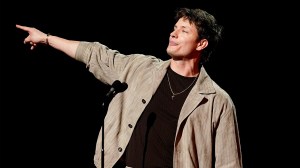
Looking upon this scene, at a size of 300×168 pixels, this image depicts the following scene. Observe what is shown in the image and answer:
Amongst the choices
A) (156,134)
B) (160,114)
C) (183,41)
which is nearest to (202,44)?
(183,41)

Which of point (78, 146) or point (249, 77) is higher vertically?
point (249, 77)

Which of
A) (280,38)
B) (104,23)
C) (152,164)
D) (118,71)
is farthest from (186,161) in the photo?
(280,38)

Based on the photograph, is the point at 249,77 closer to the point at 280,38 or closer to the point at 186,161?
the point at 280,38

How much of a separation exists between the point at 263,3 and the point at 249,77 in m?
0.67

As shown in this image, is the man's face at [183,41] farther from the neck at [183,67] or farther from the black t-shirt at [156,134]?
the black t-shirt at [156,134]

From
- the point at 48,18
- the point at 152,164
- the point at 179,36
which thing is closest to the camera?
the point at 152,164

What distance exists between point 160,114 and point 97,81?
45.0 inches

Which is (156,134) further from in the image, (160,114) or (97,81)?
(97,81)

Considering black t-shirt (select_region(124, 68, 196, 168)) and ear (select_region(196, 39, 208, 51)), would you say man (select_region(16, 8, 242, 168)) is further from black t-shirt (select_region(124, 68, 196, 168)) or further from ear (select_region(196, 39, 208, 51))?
ear (select_region(196, 39, 208, 51))

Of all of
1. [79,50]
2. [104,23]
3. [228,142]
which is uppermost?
[104,23]

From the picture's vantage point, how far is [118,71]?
105 inches

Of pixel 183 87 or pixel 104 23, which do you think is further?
pixel 104 23

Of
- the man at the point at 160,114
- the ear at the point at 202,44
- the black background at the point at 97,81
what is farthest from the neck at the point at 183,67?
the black background at the point at 97,81

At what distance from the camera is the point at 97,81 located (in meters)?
3.61
